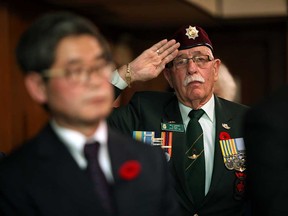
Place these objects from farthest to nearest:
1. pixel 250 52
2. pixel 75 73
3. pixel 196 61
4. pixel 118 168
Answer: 1. pixel 250 52
2. pixel 196 61
3. pixel 118 168
4. pixel 75 73

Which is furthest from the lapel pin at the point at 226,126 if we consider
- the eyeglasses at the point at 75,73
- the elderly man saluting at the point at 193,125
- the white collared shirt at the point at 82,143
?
the eyeglasses at the point at 75,73

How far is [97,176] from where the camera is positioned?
153 cm

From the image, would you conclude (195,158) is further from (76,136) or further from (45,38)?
(45,38)

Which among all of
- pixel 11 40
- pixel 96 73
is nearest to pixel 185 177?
pixel 96 73

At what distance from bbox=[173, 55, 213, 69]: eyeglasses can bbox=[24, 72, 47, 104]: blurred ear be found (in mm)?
1022

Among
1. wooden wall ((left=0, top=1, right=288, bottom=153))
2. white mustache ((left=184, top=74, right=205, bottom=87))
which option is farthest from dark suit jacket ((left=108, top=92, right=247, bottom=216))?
wooden wall ((left=0, top=1, right=288, bottom=153))

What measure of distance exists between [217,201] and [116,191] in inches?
33.1

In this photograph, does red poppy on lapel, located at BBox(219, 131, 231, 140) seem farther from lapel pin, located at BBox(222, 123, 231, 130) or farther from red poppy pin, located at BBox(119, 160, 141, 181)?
red poppy pin, located at BBox(119, 160, 141, 181)

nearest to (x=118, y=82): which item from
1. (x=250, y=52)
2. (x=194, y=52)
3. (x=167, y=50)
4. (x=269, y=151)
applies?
(x=167, y=50)

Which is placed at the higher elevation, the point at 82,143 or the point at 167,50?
the point at 167,50

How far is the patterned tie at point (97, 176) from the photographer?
4.99 ft

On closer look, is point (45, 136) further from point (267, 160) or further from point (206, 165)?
point (206, 165)

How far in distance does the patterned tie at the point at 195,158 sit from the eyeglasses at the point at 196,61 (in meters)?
0.20

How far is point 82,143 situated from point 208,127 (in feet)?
3.30
